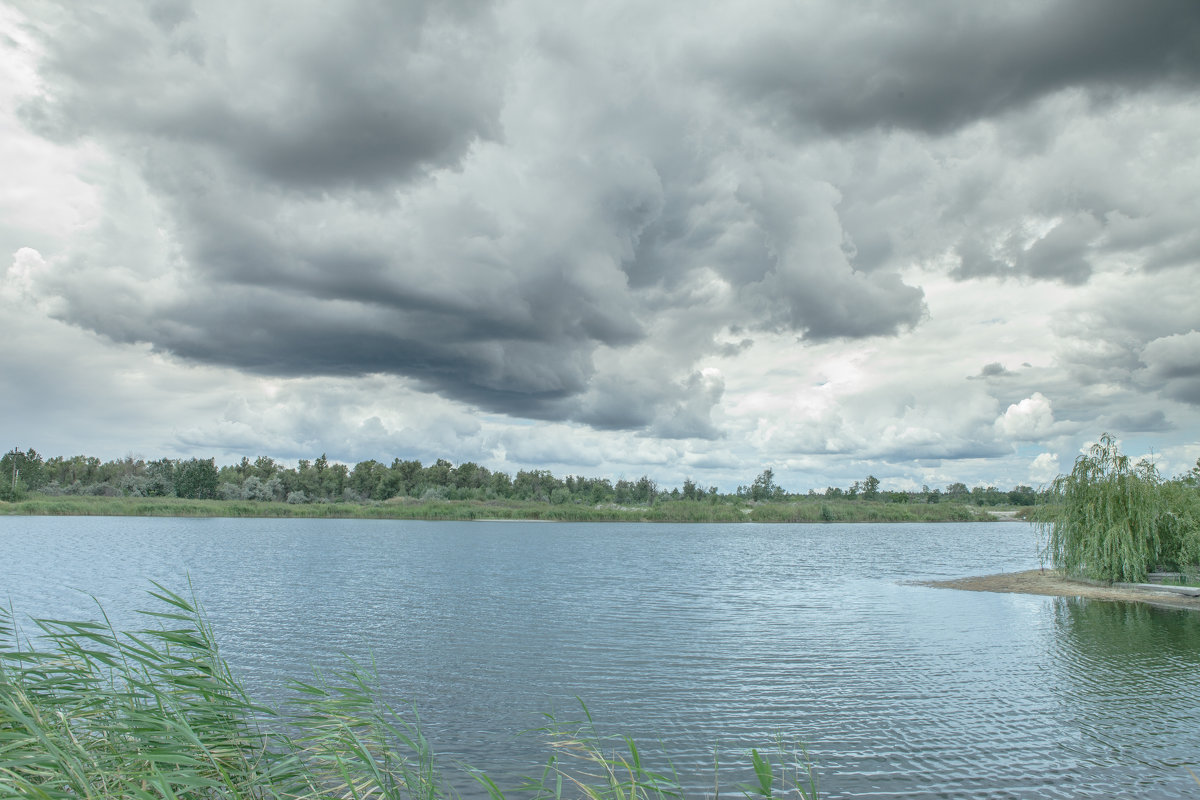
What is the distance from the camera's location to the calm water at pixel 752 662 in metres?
12.4

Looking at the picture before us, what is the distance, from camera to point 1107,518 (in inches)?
1344

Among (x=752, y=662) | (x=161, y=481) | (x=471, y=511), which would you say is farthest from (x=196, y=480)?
(x=752, y=662)

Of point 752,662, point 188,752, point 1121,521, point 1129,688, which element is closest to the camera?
point 188,752

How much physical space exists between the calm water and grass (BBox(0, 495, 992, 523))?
341ft

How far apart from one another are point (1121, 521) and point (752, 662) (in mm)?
26087

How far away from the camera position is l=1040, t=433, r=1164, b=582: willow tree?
33688 mm

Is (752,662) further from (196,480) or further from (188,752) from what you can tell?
(196,480)

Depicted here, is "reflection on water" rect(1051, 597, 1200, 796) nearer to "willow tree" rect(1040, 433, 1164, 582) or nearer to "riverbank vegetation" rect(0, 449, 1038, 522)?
"willow tree" rect(1040, 433, 1164, 582)

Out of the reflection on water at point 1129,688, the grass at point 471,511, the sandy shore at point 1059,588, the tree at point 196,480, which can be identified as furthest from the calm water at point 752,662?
the tree at point 196,480

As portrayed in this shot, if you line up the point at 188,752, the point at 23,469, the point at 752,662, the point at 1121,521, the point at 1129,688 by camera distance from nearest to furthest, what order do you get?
the point at 188,752 → the point at 1129,688 → the point at 752,662 → the point at 1121,521 → the point at 23,469

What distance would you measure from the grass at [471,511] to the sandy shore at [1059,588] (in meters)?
119

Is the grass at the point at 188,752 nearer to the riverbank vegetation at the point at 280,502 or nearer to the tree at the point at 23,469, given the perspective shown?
the riverbank vegetation at the point at 280,502

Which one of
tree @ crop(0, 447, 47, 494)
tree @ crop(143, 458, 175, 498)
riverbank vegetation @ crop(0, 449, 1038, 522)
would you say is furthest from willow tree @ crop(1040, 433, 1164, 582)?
tree @ crop(0, 447, 47, 494)

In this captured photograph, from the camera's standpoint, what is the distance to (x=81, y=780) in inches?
225
